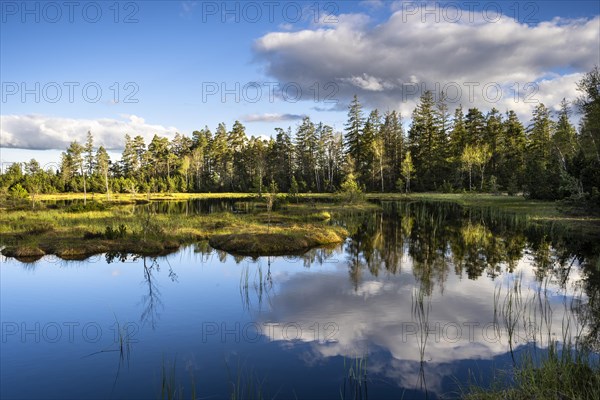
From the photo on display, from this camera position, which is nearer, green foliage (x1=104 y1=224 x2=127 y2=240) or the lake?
the lake

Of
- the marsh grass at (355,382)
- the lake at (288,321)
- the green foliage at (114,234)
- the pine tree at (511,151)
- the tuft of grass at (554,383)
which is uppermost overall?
the pine tree at (511,151)

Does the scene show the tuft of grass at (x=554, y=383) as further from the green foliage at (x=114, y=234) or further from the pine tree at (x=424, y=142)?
the pine tree at (x=424, y=142)

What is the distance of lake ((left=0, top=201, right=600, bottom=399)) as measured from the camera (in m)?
8.84

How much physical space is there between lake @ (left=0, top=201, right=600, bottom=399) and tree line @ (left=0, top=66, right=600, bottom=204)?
1778 inches

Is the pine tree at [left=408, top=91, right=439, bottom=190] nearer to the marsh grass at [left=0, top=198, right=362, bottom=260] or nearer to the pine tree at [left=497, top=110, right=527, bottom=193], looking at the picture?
the pine tree at [left=497, top=110, right=527, bottom=193]

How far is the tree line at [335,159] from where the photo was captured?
75688 mm

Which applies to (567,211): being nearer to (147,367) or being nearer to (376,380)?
(376,380)

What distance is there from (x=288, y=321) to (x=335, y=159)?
88045mm

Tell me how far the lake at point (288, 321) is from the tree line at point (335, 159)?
148ft

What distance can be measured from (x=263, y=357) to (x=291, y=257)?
12638 mm

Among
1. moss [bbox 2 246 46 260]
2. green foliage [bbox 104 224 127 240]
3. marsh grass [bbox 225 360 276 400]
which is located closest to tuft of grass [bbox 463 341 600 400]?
marsh grass [bbox 225 360 276 400]

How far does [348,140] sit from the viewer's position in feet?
317

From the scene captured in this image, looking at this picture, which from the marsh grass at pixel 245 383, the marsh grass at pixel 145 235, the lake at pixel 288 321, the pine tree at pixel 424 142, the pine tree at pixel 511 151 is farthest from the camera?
the pine tree at pixel 424 142

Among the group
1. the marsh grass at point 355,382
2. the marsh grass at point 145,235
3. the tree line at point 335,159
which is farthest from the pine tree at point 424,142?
the marsh grass at point 355,382
